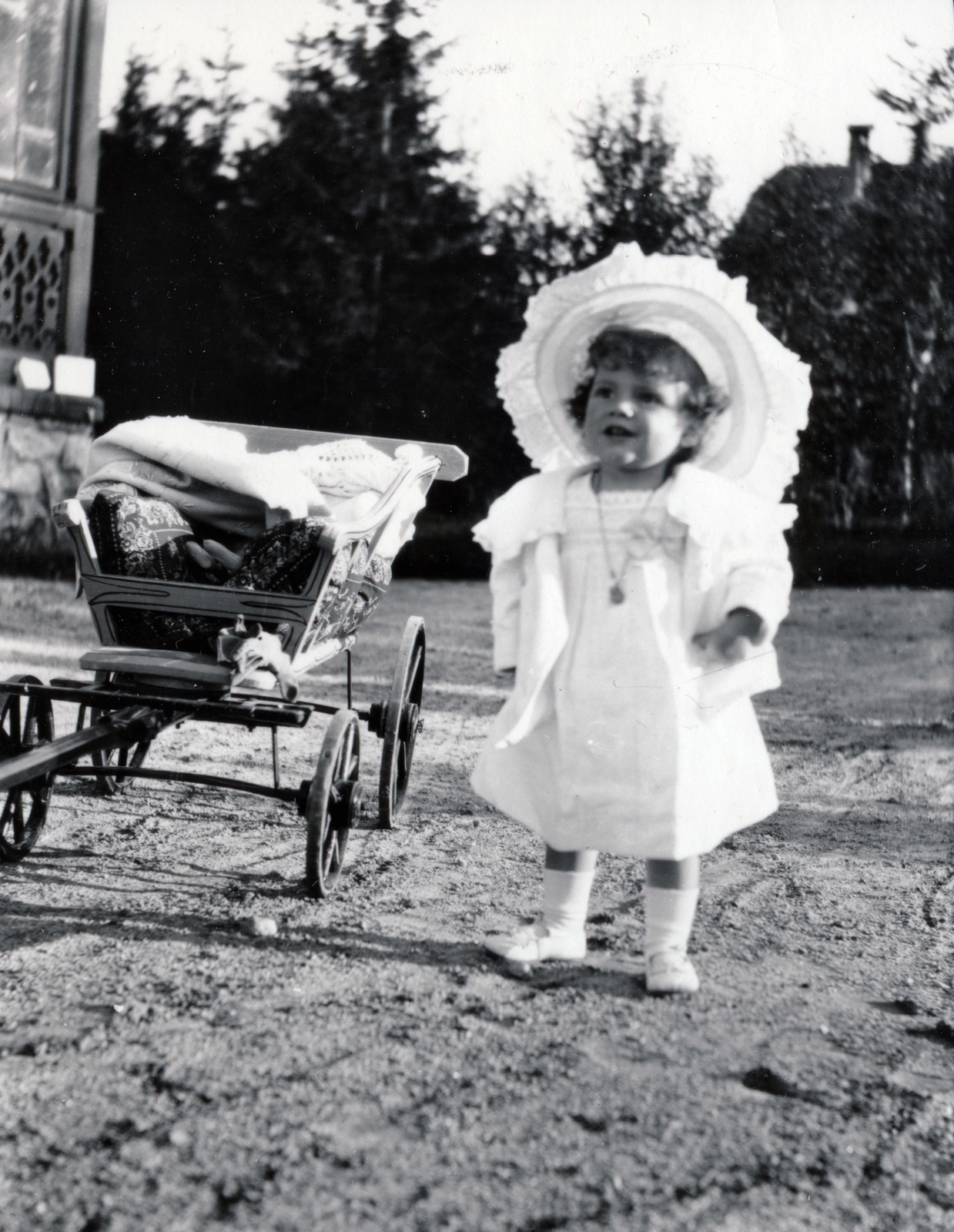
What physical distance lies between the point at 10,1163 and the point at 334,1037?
0.69m

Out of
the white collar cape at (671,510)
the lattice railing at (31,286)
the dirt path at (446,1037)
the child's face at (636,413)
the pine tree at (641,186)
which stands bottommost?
the dirt path at (446,1037)

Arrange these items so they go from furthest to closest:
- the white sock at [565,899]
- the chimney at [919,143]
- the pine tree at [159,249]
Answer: the pine tree at [159,249] < the chimney at [919,143] < the white sock at [565,899]

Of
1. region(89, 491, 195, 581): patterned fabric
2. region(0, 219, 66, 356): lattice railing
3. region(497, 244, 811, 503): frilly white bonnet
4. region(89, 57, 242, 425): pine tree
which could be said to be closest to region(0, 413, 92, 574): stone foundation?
region(0, 219, 66, 356): lattice railing

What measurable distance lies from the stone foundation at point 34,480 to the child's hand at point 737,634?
8.29 meters

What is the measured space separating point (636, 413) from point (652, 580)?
36 centimetres

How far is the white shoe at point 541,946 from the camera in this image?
9.49 ft

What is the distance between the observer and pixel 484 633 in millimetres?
9000

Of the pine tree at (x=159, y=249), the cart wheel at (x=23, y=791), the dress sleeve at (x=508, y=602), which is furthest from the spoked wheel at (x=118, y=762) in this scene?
the pine tree at (x=159, y=249)

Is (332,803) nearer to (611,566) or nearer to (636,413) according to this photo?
(611,566)

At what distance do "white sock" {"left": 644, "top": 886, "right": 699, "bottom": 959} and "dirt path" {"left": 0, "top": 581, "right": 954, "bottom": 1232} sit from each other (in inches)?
4.8

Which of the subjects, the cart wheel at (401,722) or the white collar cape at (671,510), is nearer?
the white collar cape at (671,510)

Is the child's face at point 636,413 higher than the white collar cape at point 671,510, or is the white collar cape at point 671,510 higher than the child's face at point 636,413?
the child's face at point 636,413

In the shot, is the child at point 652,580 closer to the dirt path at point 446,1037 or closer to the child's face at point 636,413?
the child's face at point 636,413

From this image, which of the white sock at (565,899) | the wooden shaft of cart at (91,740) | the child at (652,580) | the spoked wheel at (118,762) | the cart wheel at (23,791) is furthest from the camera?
the spoked wheel at (118,762)
